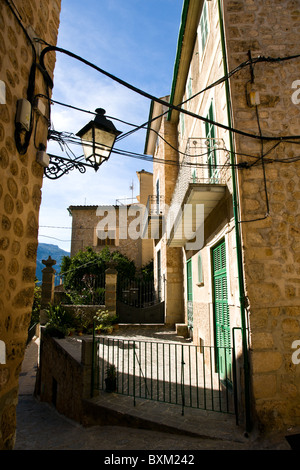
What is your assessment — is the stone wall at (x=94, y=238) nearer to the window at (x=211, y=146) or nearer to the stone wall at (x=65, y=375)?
the stone wall at (x=65, y=375)

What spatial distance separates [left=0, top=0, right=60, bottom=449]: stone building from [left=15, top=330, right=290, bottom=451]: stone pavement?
7.32 ft

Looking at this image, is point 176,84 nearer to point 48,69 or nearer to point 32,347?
point 48,69

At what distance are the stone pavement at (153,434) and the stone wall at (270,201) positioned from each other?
532 mm

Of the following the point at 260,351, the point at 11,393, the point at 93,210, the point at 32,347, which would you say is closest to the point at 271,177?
the point at 260,351

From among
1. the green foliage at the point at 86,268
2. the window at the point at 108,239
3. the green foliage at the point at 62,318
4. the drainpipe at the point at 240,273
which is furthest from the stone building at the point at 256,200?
the window at the point at 108,239

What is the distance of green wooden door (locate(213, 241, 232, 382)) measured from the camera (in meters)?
5.72

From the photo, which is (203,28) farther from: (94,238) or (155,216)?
(94,238)

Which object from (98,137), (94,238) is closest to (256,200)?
(98,137)

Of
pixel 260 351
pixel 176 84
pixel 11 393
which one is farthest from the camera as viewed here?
pixel 176 84

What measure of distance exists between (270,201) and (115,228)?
19319 millimetres

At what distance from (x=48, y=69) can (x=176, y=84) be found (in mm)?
8684

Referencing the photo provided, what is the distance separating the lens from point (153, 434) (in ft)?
14.5

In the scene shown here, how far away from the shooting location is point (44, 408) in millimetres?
8211

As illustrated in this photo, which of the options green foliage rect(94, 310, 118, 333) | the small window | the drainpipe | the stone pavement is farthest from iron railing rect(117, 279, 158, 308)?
the drainpipe
